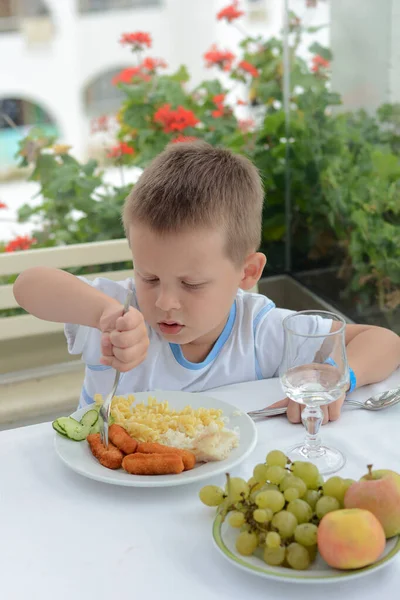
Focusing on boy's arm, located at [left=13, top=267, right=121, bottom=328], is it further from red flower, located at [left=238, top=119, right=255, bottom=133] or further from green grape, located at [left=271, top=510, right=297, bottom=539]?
red flower, located at [left=238, top=119, right=255, bottom=133]

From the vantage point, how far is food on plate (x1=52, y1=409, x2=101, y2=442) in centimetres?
106

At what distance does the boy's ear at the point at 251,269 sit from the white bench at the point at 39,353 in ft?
2.57

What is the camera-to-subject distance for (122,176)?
2814 millimetres

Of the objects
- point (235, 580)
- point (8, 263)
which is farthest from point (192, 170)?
point (8, 263)

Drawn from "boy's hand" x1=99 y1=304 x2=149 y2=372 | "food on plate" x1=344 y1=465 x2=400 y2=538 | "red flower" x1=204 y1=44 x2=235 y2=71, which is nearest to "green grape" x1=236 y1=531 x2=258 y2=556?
"food on plate" x1=344 y1=465 x2=400 y2=538

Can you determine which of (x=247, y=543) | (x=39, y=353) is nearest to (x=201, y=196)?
(x=247, y=543)

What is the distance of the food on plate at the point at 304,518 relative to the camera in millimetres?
734

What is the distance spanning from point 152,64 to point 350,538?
8.05 ft

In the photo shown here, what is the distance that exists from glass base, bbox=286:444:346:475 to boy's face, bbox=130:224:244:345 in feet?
1.00

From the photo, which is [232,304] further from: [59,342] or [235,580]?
[59,342]

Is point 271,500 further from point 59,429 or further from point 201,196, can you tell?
point 201,196

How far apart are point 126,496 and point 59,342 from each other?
1743 millimetres

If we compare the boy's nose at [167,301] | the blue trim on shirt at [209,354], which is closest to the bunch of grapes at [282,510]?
the boy's nose at [167,301]

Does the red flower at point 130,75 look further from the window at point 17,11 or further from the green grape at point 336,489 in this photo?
the window at point 17,11
